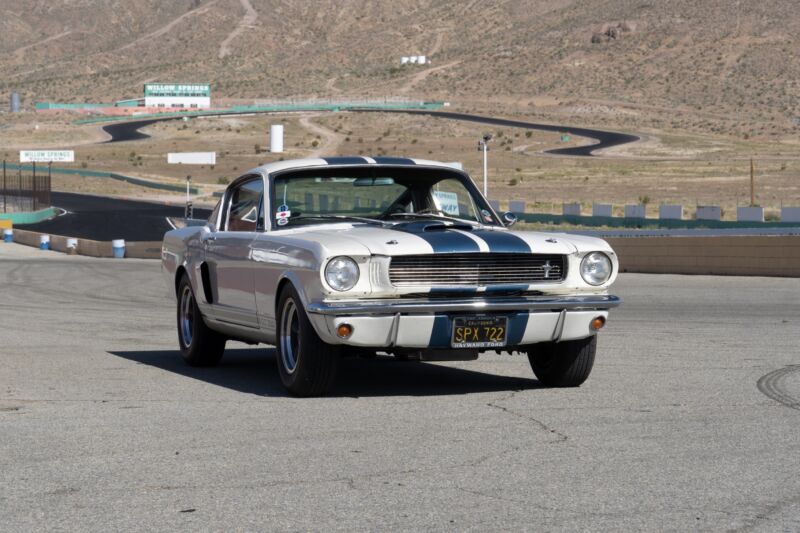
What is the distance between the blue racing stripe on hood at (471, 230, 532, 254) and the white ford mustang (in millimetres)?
11

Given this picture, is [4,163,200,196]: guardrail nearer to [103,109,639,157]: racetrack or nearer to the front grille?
[103,109,639,157]: racetrack

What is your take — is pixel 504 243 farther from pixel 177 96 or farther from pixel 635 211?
pixel 177 96

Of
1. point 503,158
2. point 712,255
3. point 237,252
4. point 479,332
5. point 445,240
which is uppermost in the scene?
point 503,158

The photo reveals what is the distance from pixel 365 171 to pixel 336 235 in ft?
4.52

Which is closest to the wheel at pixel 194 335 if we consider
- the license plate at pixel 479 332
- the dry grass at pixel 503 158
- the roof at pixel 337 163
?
the roof at pixel 337 163

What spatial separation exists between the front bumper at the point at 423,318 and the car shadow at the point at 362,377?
0.75 meters

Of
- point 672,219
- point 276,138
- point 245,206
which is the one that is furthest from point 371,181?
point 276,138

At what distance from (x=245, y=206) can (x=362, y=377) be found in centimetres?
165

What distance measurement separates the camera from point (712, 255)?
A: 26969 mm

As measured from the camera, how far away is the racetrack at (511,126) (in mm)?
110062

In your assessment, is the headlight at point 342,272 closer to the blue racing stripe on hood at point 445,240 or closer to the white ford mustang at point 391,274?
the white ford mustang at point 391,274

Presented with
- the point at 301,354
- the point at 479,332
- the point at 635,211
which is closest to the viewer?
the point at 479,332

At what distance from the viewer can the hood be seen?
8.80m

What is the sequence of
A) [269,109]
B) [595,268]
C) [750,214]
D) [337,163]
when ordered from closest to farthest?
[595,268]
[337,163]
[750,214]
[269,109]
